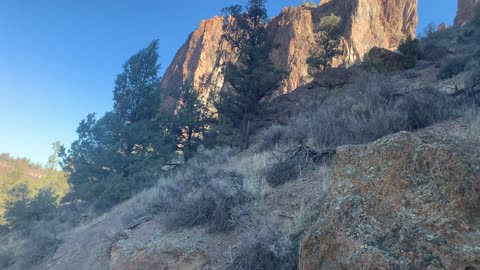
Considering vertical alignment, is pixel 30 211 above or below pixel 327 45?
below

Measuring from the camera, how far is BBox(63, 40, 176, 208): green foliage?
54.0ft

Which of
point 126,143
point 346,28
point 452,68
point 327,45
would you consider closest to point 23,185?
point 126,143

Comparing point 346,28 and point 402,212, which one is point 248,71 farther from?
point 346,28

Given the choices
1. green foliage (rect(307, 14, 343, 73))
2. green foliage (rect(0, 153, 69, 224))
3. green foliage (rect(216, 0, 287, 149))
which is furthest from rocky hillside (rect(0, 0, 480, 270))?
green foliage (rect(307, 14, 343, 73))

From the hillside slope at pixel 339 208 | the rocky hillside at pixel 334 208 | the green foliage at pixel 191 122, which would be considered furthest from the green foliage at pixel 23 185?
the hillside slope at pixel 339 208

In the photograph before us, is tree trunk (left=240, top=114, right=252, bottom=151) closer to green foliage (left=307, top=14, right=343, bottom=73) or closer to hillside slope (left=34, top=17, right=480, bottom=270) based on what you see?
hillside slope (left=34, top=17, right=480, bottom=270)

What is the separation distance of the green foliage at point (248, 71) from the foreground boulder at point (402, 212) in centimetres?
1208

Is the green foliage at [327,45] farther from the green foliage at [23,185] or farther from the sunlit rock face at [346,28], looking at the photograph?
the sunlit rock face at [346,28]

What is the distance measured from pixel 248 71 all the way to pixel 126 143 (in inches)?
304

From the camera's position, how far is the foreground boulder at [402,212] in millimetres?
2150

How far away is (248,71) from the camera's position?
616 inches

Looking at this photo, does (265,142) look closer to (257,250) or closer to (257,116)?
(257,116)

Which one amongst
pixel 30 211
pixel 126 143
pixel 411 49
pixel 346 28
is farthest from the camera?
pixel 346 28

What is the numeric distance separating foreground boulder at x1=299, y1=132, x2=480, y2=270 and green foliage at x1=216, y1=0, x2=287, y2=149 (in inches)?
475
